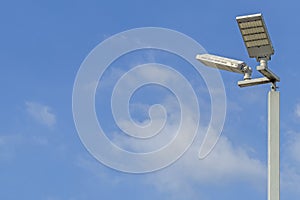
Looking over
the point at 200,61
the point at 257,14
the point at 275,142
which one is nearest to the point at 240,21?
the point at 257,14

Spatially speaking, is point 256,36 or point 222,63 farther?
point 222,63

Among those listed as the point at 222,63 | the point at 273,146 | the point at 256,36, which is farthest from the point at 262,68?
the point at 273,146

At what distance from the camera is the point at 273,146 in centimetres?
1245

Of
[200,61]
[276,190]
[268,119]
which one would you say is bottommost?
[276,190]

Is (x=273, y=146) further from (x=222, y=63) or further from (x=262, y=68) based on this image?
(x=222, y=63)

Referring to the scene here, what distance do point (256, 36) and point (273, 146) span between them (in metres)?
1.78

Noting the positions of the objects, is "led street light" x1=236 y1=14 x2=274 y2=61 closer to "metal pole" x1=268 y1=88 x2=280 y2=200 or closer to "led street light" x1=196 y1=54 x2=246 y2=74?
"led street light" x1=196 y1=54 x2=246 y2=74

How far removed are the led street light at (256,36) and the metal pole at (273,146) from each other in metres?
0.63

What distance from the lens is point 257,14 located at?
12.3 meters

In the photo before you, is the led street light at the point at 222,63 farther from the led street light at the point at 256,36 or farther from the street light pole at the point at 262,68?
the led street light at the point at 256,36

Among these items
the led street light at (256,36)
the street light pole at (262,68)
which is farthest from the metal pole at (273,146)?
the led street light at (256,36)

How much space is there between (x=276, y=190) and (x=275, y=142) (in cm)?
78

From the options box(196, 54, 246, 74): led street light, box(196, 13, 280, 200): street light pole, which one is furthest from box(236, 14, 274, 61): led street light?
box(196, 54, 246, 74): led street light

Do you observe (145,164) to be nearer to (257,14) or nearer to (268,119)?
(268,119)
